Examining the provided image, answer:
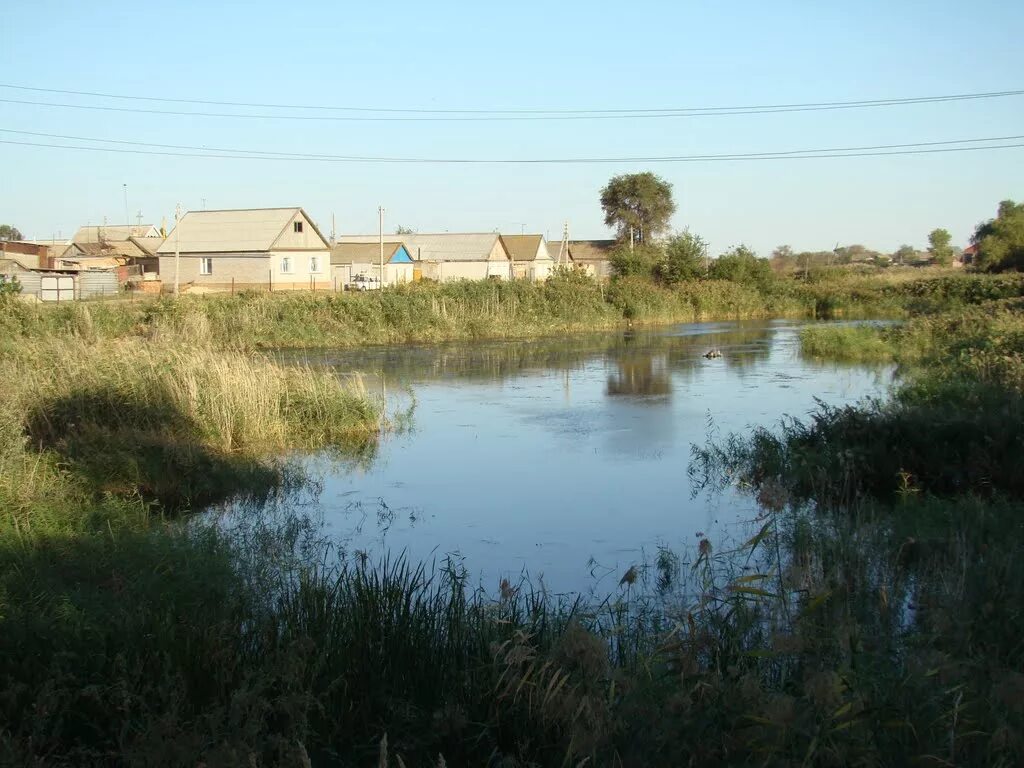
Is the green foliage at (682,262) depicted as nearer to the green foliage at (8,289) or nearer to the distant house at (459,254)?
the distant house at (459,254)

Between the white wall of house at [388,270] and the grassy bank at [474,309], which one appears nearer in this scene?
the grassy bank at [474,309]

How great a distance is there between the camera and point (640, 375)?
2423 cm

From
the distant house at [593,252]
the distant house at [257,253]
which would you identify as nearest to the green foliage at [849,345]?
the distant house at [257,253]

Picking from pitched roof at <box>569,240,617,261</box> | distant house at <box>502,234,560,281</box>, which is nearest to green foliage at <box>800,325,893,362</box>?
distant house at <box>502,234,560,281</box>

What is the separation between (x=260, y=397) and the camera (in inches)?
552

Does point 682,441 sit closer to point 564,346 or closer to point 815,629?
point 815,629

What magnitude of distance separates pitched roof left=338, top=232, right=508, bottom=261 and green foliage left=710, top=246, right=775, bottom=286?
2144 cm

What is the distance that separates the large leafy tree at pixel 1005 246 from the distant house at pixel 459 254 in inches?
1161

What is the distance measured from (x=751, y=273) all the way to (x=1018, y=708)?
5256 cm

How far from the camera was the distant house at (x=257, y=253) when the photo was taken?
54000 mm

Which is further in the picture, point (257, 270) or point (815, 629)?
point (257, 270)

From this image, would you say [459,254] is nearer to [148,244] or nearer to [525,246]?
[525,246]

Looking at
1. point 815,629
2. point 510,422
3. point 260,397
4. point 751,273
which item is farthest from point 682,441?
point 751,273

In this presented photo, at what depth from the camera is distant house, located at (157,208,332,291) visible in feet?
177
